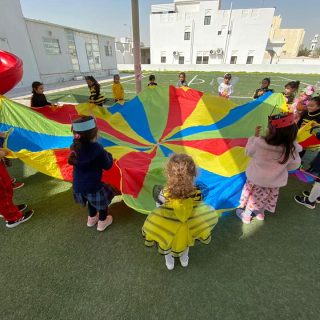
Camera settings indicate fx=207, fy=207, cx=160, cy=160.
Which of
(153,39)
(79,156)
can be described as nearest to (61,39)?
(79,156)

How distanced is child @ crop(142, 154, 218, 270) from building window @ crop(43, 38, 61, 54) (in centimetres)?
1307

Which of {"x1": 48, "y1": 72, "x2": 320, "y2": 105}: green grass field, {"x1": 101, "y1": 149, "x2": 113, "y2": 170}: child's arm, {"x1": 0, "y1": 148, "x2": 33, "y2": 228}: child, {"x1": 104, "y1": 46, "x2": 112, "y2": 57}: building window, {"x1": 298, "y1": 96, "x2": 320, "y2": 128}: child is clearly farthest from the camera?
{"x1": 104, "y1": 46, "x2": 112, "y2": 57}: building window

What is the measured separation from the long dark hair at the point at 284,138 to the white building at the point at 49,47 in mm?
11130

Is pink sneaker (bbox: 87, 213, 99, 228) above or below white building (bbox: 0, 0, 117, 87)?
below

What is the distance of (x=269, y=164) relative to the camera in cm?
170

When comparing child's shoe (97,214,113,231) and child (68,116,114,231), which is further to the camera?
child's shoe (97,214,113,231)

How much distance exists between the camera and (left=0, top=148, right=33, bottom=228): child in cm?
184

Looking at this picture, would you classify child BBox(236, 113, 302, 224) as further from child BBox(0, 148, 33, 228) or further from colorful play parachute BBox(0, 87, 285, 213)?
child BBox(0, 148, 33, 228)

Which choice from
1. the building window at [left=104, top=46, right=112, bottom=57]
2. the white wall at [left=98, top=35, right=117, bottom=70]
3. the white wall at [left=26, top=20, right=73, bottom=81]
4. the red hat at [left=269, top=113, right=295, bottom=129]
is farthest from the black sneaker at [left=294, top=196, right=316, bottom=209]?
the building window at [left=104, top=46, right=112, bottom=57]

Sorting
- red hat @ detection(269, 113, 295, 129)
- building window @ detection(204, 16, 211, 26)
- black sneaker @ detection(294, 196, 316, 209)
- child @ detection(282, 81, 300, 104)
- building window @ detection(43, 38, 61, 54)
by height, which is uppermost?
building window @ detection(204, 16, 211, 26)

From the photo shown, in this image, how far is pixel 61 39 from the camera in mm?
12234

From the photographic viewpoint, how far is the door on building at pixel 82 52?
538 inches

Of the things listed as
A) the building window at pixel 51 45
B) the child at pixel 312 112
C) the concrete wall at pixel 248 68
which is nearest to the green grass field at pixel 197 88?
the building window at pixel 51 45

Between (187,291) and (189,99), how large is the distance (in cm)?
269
